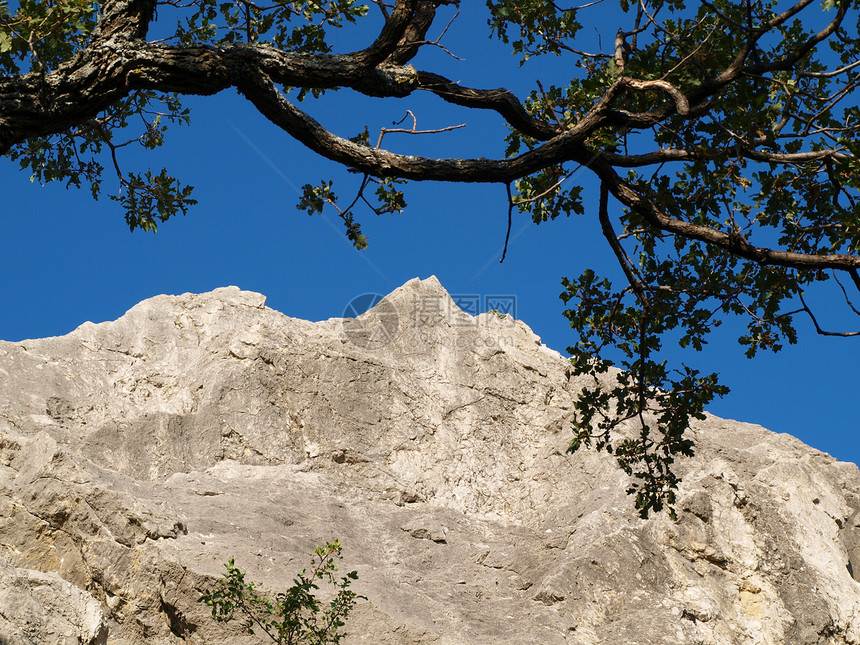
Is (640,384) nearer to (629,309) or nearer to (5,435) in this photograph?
(629,309)

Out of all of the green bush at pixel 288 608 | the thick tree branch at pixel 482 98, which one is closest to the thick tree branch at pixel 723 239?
the thick tree branch at pixel 482 98

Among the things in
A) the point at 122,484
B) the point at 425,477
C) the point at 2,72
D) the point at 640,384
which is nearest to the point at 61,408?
the point at 122,484

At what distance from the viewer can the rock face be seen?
1320cm

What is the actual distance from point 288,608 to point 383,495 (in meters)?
7.09

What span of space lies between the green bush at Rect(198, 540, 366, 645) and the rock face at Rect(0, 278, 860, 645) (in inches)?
17.9

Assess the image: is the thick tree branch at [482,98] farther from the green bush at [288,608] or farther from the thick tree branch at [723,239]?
the green bush at [288,608]

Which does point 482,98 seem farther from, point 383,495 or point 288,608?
point 383,495

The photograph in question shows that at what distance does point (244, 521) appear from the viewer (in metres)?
14.6

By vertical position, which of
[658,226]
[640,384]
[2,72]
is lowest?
[640,384]

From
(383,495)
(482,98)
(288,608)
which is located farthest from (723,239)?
(383,495)

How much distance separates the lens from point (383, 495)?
60.6ft

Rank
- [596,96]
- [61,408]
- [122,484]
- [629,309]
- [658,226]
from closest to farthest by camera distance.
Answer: [658,226], [596,96], [629,309], [122,484], [61,408]

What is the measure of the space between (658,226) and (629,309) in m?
1.87

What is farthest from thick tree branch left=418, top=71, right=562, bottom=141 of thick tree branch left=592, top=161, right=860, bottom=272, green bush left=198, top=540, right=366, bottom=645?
green bush left=198, top=540, right=366, bottom=645
